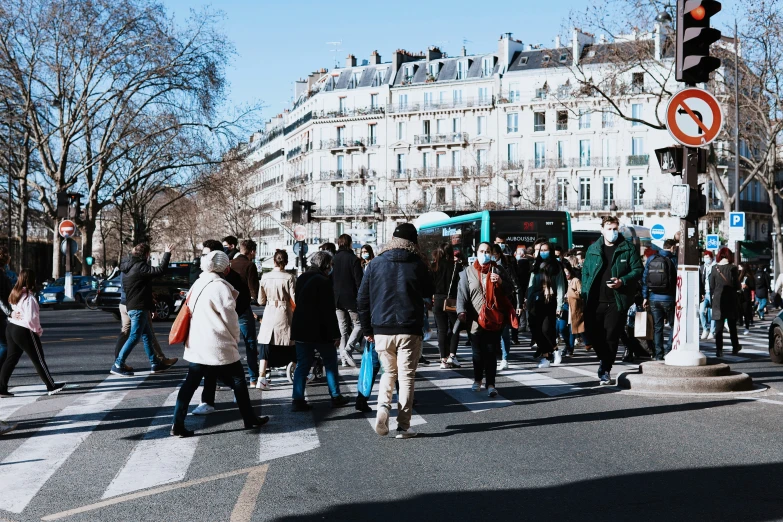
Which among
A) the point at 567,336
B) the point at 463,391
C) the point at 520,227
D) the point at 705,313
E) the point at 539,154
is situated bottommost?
the point at 463,391

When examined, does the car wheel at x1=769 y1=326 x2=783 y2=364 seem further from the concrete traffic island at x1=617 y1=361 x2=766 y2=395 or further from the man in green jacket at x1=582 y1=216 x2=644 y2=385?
the man in green jacket at x1=582 y1=216 x2=644 y2=385

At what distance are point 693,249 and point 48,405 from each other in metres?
7.15

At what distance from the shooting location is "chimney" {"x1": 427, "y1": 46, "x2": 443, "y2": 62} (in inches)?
3312

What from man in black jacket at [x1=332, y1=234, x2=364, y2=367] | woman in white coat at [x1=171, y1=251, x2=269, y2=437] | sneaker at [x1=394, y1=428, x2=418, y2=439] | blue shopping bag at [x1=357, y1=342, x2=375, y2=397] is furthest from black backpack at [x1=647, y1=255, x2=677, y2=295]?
woman in white coat at [x1=171, y1=251, x2=269, y2=437]

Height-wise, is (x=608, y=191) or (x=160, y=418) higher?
(x=608, y=191)

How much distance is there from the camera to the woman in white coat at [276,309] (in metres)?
11.5

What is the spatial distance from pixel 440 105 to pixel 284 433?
73.7 meters

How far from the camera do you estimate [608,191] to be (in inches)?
2906

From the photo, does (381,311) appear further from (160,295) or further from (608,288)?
(160,295)

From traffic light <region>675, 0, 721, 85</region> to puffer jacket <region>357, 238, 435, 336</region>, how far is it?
4.03 meters

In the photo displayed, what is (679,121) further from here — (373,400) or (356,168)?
(356,168)

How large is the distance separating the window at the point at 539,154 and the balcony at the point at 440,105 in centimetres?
507

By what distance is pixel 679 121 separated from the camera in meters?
11.2

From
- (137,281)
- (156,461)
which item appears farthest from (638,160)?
(156,461)
